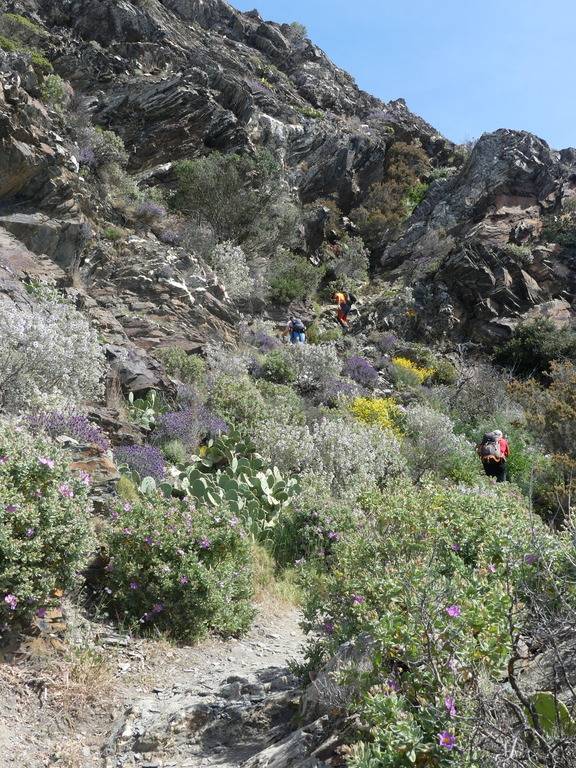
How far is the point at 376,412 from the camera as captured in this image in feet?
46.3

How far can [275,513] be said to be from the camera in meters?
7.82

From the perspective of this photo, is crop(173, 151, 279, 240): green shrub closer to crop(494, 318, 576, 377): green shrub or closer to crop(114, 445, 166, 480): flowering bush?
crop(494, 318, 576, 377): green shrub

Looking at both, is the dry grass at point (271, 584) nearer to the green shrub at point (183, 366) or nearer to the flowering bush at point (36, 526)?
the flowering bush at point (36, 526)

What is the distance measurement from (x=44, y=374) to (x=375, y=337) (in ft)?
49.4

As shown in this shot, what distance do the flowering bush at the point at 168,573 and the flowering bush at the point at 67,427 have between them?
173cm

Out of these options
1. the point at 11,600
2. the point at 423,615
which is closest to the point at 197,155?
the point at 11,600

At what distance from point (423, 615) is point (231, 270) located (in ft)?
55.9

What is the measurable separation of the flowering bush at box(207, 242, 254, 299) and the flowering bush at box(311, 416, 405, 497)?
30.8 feet

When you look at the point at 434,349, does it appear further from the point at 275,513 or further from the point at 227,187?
the point at 275,513

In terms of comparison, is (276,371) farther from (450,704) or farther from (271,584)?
(450,704)

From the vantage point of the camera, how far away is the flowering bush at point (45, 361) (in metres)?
7.45

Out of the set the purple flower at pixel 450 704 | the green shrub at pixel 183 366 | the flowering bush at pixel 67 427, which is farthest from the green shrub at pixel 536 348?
the purple flower at pixel 450 704

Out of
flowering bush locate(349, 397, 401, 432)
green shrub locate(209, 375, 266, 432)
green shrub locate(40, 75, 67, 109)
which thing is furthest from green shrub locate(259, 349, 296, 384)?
green shrub locate(40, 75, 67, 109)

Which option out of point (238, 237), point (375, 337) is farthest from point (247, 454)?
point (238, 237)
